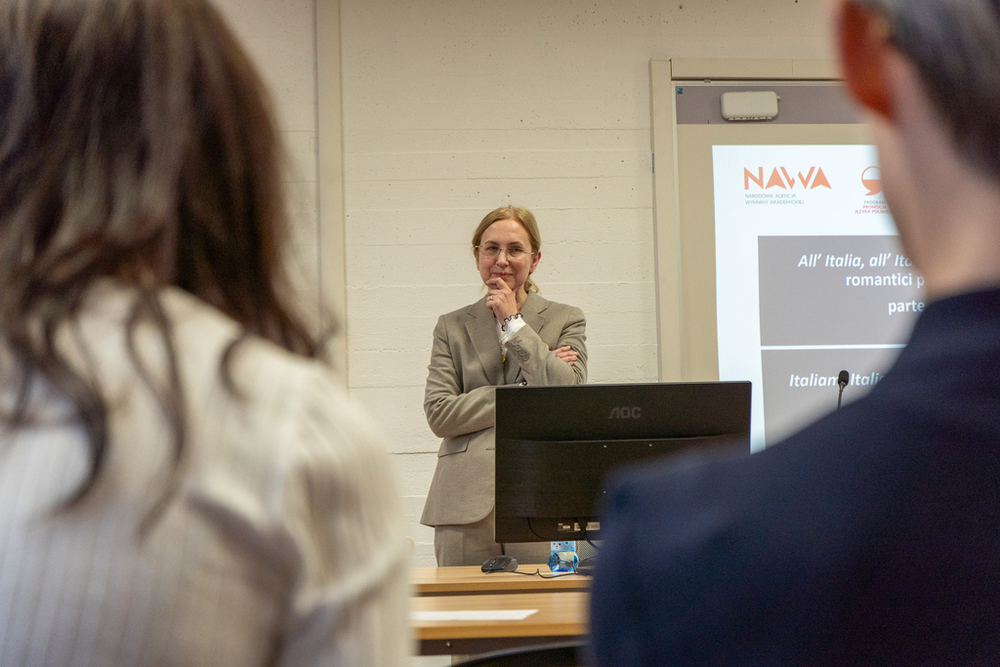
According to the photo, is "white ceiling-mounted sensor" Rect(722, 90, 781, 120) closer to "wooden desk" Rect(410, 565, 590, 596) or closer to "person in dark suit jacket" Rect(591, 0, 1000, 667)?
"wooden desk" Rect(410, 565, 590, 596)

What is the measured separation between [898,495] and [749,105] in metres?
4.02

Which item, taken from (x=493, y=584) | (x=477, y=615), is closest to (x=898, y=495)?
(x=477, y=615)

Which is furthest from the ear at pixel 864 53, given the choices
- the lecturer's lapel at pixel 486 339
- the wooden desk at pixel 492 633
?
the lecturer's lapel at pixel 486 339

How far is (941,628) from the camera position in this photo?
37 centimetres

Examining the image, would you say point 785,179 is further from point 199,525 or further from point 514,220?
point 199,525

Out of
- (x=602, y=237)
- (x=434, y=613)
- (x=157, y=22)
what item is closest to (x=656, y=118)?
(x=602, y=237)

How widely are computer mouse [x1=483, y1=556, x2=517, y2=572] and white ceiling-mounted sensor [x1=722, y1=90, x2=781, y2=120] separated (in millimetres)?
2583

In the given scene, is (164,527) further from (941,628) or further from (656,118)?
(656,118)

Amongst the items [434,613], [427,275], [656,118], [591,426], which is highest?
[656,118]

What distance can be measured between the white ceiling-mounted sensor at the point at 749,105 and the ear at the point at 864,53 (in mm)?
3877

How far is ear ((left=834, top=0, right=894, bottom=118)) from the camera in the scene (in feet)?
1.32

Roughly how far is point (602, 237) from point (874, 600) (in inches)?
149

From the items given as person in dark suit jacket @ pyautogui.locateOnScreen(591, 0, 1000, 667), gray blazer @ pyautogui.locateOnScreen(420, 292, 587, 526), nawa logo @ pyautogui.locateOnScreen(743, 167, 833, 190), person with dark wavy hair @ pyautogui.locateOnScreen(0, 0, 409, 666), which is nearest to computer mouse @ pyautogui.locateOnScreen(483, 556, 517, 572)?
gray blazer @ pyautogui.locateOnScreen(420, 292, 587, 526)

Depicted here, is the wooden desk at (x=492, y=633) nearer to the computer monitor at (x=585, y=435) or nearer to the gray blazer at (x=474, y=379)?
the computer monitor at (x=585, y=435)
